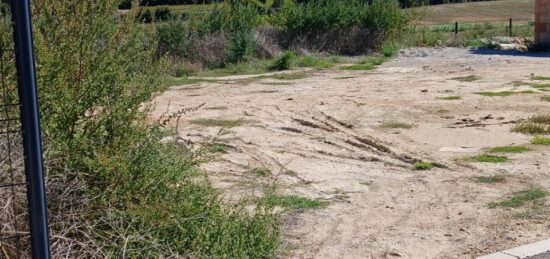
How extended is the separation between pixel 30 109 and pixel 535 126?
1118cm

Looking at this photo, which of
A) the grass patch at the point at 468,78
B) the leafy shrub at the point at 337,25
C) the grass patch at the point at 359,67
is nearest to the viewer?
the grass patch at the point at 468,78

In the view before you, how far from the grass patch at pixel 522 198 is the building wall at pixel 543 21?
864 inches

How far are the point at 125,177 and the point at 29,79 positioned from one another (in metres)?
2.08

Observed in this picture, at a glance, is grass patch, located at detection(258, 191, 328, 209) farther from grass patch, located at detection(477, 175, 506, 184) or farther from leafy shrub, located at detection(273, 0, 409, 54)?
leafy shrub, located at detection(273, 0, 409, 54)

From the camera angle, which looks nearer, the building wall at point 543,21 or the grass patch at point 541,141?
the grass patch at point 541,141

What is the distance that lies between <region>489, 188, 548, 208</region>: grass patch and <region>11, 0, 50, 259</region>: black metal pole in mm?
6154

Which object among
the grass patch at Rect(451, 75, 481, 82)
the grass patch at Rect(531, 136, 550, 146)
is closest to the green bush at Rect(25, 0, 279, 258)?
the grass patch at Rect(531, 136, 550, 146)

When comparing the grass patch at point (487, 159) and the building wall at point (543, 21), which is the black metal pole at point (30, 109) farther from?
the building wall at point (543, 21)

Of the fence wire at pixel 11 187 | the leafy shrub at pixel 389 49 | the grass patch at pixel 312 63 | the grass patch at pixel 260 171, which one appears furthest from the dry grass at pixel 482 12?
the fence wire at pixel 11 187

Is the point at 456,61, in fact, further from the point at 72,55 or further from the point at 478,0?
the point at 478,0

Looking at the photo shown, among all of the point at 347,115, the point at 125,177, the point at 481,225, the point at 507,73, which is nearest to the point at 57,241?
the point at 125,177

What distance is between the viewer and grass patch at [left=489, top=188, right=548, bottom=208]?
879 cm

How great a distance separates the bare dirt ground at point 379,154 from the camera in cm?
776

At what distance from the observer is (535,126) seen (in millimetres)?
13398
